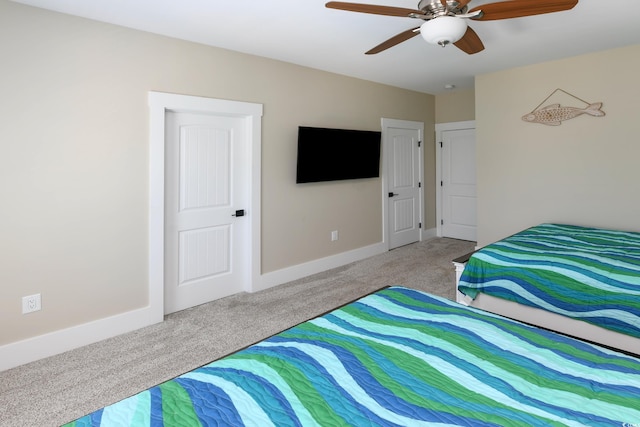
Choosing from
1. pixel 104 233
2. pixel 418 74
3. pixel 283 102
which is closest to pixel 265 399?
pixel 104 233

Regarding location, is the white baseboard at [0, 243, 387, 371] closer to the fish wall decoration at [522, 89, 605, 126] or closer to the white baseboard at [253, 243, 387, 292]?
the white baseboard at [253, 243, 387, 292]

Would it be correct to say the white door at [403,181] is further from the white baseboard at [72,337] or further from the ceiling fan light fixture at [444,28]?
the white baseboard at [72,337]

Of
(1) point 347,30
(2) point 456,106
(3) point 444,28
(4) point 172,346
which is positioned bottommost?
(4) point 172,346

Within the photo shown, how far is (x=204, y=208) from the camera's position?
3.62 meters

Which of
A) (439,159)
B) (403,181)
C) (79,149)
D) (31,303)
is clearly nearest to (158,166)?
(79,149)

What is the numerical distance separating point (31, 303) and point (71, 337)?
38 cm

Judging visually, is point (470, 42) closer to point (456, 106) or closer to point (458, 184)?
point (456, 106)

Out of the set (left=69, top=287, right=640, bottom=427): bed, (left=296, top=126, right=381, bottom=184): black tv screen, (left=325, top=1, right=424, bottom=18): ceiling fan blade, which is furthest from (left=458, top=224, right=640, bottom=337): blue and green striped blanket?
(left=296, top=126, right=381, bottom=184): black tv screen

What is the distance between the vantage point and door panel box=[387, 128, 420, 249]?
5.64m

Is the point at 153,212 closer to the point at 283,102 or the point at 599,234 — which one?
the point at 283,102

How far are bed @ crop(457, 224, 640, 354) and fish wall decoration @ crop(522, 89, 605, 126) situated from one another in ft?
5.42

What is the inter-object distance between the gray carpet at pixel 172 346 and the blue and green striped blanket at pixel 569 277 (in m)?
0.95

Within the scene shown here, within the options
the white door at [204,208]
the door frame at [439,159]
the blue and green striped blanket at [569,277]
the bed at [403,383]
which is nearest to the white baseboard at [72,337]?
the white door at [204,208]

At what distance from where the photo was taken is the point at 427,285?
4.03 metres
